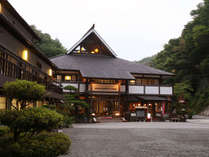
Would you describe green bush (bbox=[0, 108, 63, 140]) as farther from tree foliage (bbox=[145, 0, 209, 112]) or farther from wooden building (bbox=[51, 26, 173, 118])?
tree foliage (bbox=[145, 0, 209, 112])

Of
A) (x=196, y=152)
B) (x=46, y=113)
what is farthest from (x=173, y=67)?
(x=46, y=113)

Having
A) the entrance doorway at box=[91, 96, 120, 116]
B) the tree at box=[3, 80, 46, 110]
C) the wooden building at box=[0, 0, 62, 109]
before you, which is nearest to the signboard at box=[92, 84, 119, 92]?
the entrance doorway at box=[91, 96, 120, 116]

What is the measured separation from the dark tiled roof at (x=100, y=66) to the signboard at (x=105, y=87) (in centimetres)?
120

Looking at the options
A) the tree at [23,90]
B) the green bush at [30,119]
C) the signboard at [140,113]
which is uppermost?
the tree at [23,90]

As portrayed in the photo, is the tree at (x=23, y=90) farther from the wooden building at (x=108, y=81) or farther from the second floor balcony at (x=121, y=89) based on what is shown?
the second floor balcony at (x=121, y=89)

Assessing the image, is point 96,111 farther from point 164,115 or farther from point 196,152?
point 196,152

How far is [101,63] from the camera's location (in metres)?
31.2

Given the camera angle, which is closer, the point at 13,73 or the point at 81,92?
the point at 13,73

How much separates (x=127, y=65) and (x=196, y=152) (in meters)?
24.1

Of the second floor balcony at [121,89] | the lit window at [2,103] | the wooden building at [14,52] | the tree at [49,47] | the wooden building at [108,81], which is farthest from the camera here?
the tree at [49,47]

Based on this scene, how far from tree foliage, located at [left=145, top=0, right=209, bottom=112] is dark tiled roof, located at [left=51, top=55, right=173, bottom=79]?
9.83m

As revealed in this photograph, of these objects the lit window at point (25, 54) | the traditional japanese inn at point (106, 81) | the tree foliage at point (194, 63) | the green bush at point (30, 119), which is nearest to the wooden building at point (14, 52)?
the lit window at point (25, 54)

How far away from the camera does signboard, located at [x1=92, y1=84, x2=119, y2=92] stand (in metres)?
27.7

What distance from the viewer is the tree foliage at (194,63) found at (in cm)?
3766
